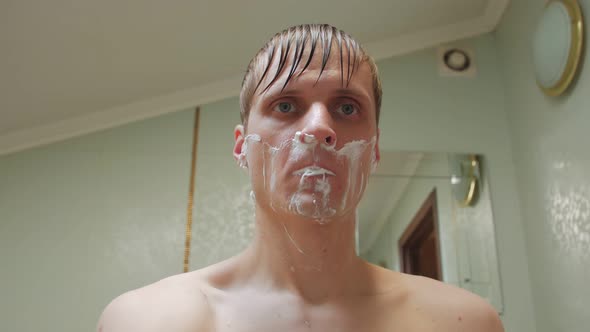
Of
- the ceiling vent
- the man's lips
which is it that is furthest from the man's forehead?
the ceiling vent

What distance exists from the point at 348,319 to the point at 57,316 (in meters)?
0.79

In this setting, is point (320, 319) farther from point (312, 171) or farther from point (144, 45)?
point (144, 45)

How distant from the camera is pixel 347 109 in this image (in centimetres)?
87

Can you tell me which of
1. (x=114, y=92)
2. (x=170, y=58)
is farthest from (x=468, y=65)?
(x=114, y=92)

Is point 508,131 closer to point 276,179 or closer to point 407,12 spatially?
point 407,12

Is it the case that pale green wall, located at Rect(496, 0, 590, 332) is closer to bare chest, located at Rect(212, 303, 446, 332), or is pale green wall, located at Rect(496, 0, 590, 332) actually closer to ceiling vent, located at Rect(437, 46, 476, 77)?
ceiling vent, located at Rect(437, 46, 476, 77)

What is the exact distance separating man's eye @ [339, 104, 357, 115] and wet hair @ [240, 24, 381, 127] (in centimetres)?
3

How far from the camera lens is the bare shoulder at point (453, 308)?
0.87 meters

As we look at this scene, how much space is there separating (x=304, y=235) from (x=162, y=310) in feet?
0.75

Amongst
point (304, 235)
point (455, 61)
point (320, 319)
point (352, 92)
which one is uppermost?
point (455, 61)

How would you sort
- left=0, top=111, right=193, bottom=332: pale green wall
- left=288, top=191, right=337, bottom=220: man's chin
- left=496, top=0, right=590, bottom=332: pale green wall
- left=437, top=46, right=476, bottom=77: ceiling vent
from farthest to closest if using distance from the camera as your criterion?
left=437, top=46, right=476, bottom=77: ceiling vent < left=0, top=111, right=193, bottom=332: pale green wall < left=496, top=0, right=590, bottom=332: pale green wall < left=288, top=191, right=337, bottom=220: man's chin

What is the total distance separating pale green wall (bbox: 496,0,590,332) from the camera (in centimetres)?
120

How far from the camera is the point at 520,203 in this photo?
151 centimetres

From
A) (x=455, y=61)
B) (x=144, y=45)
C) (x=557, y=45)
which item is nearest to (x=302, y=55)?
(x=144, y=45)
